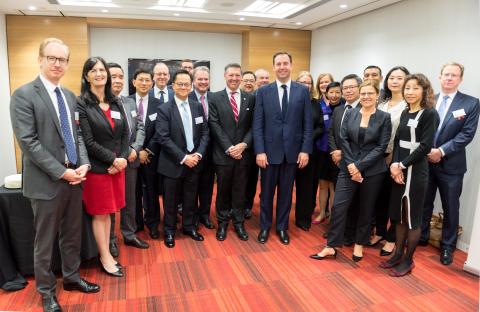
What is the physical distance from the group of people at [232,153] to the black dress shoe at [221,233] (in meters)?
0.01

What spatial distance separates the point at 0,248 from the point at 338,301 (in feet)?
8.14

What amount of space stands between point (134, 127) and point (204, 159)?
2.53 ft

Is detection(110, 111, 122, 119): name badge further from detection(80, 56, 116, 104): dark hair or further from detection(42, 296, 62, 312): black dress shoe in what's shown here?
detection(42, 296, 62, 312): black dress shoe

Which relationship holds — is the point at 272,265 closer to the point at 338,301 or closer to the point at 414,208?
the point at 338,301

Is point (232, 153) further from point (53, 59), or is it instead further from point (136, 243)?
point (53, 59)

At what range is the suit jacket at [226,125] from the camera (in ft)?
11.6

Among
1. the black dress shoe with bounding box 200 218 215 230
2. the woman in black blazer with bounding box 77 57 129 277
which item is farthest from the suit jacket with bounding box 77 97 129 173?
the black dress shoe with bounding box 200 218 215 230

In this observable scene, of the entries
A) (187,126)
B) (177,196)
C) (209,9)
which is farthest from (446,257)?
(209,9)

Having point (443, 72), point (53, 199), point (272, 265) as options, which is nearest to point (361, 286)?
point (272, 265)

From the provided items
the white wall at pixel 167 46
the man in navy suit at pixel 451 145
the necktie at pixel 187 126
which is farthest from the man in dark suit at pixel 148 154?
the white wall at pixel 167 46

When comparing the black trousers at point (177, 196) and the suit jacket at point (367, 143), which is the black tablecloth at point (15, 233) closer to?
the black trousers at point (177, 196)

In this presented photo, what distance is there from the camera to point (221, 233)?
3736 mm

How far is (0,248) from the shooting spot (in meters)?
2.57

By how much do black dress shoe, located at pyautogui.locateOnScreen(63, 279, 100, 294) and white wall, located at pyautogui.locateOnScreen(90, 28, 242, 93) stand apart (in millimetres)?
5583
